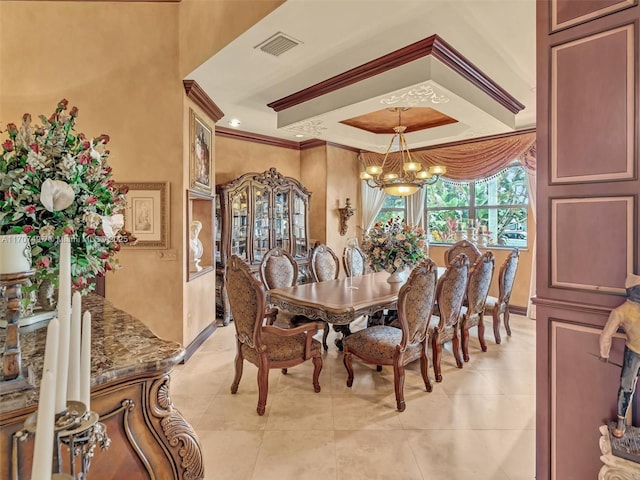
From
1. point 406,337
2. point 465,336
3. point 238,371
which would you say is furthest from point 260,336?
point 465,336

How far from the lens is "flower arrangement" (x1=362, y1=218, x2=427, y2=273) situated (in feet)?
11.4

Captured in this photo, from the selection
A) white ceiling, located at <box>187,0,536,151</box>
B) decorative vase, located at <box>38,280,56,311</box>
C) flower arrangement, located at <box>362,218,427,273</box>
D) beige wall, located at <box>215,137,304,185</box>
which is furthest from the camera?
beige wall, located at <box>215,137,304,185</box>

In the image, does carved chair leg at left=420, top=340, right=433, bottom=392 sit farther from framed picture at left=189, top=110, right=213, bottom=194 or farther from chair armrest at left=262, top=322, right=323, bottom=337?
framed picture at left=189, top=110, right=213, bottom=194

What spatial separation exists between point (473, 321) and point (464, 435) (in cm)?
151

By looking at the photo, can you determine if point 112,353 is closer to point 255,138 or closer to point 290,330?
point 290,330

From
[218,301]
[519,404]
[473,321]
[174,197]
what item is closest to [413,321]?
[519,404]

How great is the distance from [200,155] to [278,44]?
5.52 ft

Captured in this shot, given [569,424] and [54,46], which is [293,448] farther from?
[54,46]

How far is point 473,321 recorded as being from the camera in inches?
140

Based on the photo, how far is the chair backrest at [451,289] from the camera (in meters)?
2.86

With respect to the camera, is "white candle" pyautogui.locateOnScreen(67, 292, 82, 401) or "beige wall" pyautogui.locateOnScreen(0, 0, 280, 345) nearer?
"white candle" pyautogui.locateOnScreen(67, 292, 82, 401)

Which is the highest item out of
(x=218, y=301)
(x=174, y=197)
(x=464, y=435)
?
(x=174, y=197)

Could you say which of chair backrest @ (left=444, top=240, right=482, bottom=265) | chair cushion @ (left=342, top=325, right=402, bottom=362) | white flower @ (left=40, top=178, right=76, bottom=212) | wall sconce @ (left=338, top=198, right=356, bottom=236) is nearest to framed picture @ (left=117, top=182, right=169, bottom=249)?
chair cushion @ (left=342, top=325, right=402, bottom=362)

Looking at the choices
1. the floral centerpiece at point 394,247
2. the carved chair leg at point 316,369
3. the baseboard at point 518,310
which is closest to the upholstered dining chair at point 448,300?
the floral centerpiece at point 394,247
